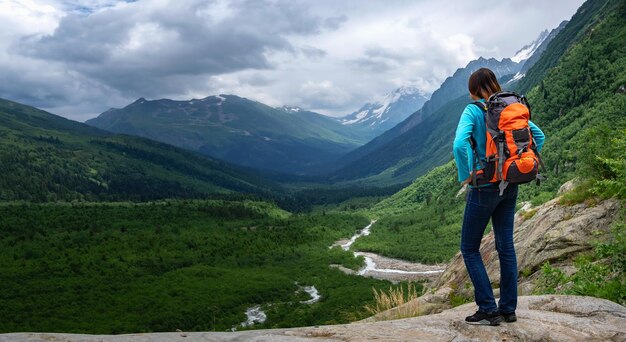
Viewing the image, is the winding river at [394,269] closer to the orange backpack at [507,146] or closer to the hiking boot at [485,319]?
the hiking boot at [485,319]

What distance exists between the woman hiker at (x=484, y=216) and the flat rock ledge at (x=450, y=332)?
38 centimetres

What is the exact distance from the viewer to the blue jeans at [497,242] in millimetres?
8500

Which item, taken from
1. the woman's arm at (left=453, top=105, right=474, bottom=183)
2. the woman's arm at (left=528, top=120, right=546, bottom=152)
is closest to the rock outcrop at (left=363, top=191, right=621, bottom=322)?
the woman's arm at (left=453, top=105, right=474, bottom=183)

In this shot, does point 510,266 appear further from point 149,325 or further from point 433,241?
point 433,241

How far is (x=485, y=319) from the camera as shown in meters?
8.73

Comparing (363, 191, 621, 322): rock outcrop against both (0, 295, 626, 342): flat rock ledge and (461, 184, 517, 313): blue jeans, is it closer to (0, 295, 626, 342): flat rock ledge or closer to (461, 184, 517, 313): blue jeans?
(0, 295, 626, 342): flat rock ledge

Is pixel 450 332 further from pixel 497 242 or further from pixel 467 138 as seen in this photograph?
pixel 467 138

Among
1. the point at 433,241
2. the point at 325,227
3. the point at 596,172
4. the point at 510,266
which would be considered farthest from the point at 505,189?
the point at 325,227

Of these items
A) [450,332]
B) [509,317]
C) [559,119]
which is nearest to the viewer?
[450,332]

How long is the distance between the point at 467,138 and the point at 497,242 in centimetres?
237

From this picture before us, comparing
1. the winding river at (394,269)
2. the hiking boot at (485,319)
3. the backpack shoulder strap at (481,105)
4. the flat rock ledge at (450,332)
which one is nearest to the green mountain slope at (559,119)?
the winding river at (394,269)

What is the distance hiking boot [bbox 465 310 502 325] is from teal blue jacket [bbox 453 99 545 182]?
272 cm

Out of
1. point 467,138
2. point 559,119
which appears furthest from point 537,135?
point 559,119

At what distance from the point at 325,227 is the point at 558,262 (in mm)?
150107
